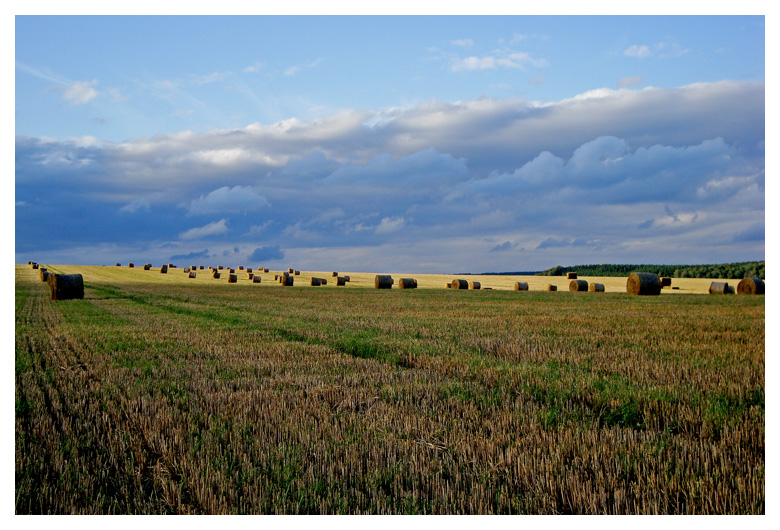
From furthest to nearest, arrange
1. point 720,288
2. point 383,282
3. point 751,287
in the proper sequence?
point 383,282
point 720,288
point 751,287

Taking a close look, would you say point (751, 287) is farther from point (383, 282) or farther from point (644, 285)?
point (383, 282)

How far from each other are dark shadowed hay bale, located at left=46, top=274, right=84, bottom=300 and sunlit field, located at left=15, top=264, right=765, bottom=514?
1903 cm

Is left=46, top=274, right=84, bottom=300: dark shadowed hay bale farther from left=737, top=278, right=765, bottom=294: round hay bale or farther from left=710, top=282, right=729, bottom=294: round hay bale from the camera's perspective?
left=737, top=278, right=765, bottom=294: round hay bale

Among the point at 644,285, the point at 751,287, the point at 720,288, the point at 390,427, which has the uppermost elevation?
the point at 644,285

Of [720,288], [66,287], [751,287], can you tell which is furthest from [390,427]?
[720,288]

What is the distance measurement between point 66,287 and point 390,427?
2818 centimetres

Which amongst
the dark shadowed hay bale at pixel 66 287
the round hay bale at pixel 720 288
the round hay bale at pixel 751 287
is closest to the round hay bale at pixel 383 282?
the dark shadowed hay bale at pixel 66 287

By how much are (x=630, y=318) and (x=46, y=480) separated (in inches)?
696

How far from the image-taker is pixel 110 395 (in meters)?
7.30

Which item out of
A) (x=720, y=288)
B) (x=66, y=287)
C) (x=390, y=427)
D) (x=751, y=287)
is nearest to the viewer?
(x=390, y=427)

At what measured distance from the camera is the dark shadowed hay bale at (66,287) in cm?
2825

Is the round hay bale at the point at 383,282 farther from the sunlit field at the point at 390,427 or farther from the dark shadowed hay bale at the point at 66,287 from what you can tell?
the sunlit field at the point at 390,427

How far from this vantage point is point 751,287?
129ft

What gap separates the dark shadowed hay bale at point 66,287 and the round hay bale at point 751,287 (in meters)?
42.3
